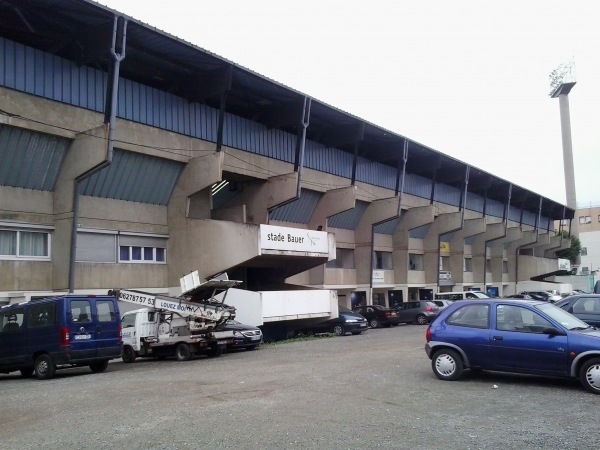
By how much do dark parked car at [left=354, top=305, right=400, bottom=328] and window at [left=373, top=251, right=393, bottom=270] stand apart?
23.9 feet

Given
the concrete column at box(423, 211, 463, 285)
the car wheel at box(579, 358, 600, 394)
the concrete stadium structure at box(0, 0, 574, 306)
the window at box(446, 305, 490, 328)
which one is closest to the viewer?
the car wheel at box(579, 358, 600, 394)

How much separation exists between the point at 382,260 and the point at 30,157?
2689 cm

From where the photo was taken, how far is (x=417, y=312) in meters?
34.1

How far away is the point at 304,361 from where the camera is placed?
49.7 feet

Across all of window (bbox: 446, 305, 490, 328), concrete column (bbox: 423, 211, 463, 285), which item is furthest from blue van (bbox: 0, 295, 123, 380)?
concrete column (bbox: 423, 211, 463, 285)

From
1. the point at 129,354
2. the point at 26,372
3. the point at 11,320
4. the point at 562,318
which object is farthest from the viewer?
the point at 129,354

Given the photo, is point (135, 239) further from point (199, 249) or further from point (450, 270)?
point (450, 270)

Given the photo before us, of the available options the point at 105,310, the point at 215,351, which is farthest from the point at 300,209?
the point at 105,310

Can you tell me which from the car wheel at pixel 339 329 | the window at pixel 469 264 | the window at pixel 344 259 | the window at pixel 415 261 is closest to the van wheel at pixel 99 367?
the car wheel at pixel 339 329

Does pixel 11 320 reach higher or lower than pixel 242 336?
higher

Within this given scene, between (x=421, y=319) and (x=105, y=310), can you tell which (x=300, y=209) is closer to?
(x=421, y=319)

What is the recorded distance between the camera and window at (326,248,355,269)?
38.1 m

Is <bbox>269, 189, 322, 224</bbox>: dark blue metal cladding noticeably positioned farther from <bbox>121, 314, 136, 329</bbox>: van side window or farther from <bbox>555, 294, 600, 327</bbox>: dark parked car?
<bbox>555, 294, 600, 327</bbox>: dark parked car

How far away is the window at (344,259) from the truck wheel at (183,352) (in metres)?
20.3
